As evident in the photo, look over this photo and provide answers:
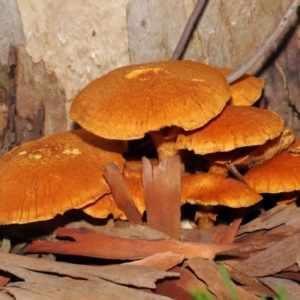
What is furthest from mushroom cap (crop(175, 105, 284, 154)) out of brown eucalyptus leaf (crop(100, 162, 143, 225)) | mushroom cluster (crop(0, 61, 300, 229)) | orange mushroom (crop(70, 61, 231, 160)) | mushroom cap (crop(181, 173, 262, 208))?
brown eucalyptus leaf (crop(100, 162, 143, 225))

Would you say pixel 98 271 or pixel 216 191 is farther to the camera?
pixel 216 191

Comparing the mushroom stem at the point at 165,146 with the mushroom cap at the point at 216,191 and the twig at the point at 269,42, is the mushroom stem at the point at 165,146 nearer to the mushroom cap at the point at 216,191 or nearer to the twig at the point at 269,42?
the mushroom cap at the point at 216,191

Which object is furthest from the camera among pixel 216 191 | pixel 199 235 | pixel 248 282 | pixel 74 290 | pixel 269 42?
pixel 269 42

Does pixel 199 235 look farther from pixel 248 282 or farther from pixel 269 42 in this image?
pixel 269 42

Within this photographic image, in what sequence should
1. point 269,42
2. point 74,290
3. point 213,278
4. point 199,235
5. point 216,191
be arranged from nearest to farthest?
1. point 74,290
2. point 213,278
3. point 216,191
4. point 199,235
5. point 269,42

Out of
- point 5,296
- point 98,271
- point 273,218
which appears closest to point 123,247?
point 98,271

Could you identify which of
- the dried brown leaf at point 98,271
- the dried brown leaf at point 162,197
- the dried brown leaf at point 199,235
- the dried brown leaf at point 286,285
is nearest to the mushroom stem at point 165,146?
the dried brown leaf at point 162,197

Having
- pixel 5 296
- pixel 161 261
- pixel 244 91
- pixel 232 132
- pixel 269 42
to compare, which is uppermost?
pixel 269 42
